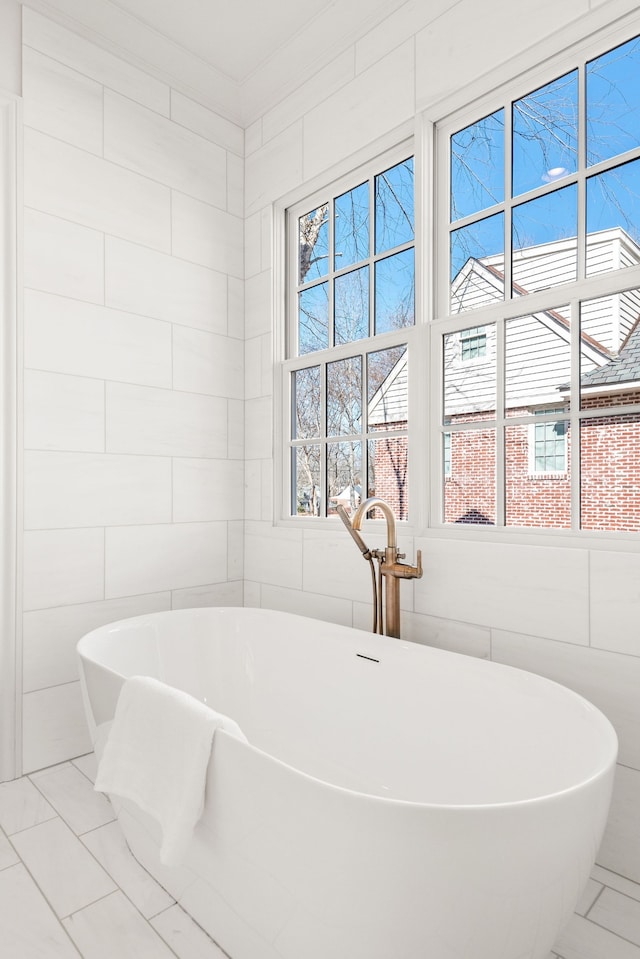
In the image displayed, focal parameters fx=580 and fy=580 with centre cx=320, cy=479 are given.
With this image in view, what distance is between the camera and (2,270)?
2.18 metres

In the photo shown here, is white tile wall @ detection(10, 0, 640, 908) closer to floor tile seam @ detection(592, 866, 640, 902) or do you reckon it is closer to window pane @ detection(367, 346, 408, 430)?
floor tile seam @ detection(592, 866, 640, 902)

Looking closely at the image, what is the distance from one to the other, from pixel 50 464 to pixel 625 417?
204 cm

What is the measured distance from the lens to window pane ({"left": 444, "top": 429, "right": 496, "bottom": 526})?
6.63 feet

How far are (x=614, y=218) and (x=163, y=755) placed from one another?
191 centimetres

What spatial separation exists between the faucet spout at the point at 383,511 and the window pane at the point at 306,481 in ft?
2.09

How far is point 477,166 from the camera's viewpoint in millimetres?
2090

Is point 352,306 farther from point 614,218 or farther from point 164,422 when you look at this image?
point 614,218

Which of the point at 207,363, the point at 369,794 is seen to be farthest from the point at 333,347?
the point at 369,794

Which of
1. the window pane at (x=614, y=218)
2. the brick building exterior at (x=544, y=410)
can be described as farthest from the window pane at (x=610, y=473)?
the window pane at (x=614, y=218)

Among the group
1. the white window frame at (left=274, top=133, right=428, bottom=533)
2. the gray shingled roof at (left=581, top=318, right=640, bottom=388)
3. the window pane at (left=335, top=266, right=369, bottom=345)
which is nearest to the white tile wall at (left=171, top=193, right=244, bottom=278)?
the white window frame at (left=274, top=133, right=428, bottom=533)

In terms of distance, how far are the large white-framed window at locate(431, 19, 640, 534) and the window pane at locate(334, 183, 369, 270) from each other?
418 millimetres

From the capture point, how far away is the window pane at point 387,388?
2.31 m

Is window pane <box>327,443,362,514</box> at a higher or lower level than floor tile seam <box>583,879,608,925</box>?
higher

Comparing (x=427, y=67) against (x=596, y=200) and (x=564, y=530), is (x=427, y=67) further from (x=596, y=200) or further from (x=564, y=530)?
(x=564, y=530)
